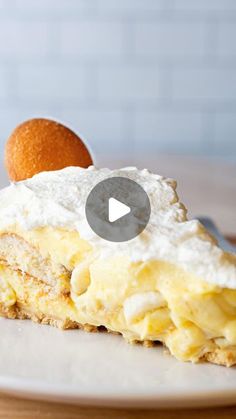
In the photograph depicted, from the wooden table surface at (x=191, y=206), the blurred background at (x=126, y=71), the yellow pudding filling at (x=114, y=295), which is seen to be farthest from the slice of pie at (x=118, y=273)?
the blurred background at (x=126, y=71)

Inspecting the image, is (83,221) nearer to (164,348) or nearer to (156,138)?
(164,348)

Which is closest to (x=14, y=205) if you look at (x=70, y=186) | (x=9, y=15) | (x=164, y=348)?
(x=70, y=186)

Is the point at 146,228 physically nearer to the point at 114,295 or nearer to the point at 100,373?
the point at 114,295

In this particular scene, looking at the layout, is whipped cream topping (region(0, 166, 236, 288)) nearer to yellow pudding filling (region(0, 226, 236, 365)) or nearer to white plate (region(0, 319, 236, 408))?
yellow pudding filling (region(0, 226, 236, 365))

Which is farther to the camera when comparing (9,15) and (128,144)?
(128,144)

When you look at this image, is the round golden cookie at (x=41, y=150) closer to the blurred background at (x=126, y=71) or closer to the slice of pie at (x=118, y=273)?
the slice of pie at (x=118, y=273)

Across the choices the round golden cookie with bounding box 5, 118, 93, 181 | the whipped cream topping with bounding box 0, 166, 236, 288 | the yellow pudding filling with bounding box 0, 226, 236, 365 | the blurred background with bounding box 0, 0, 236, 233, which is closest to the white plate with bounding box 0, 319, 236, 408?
the yellow pudding filling with bounding box 0, 226, 236, 365

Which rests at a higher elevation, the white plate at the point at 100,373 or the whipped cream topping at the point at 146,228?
the whipped cream topping at the point at 146,228
